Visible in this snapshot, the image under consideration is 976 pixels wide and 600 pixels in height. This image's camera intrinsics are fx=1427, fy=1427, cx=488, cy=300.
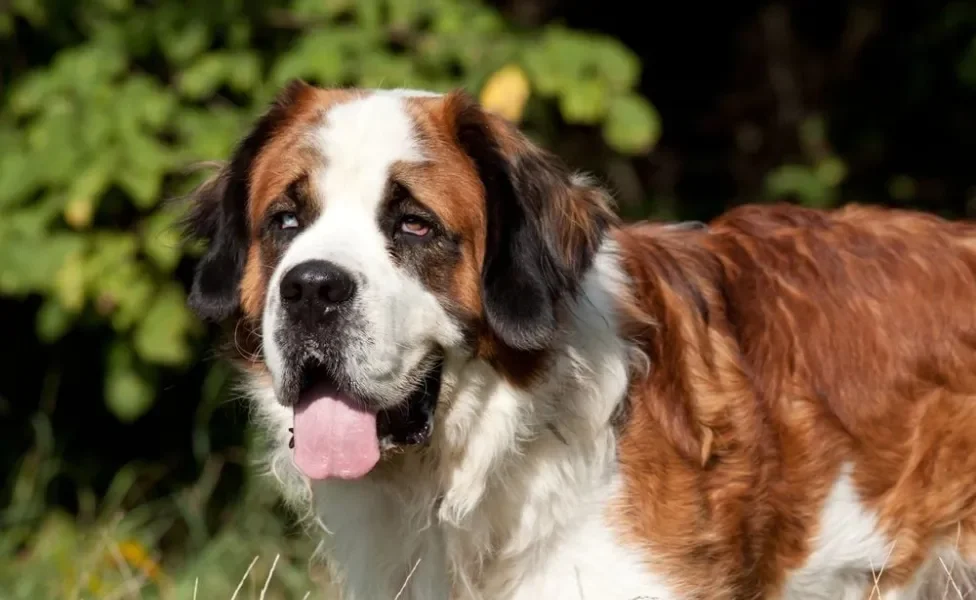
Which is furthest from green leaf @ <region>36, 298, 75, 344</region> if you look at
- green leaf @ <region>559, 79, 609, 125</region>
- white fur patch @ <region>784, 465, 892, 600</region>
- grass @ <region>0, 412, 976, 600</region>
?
white fur patch @ <region>784, 465, 892, 600</region>

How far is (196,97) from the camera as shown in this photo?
5449 millimetres

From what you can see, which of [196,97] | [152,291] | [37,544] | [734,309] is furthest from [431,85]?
[37,544]

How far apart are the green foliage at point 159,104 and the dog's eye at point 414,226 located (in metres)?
1.75

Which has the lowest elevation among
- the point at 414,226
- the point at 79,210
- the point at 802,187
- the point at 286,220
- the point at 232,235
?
the point at 802,187

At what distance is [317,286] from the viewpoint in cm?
325

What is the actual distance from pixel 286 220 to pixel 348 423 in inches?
21.8

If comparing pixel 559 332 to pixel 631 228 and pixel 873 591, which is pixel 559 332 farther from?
pixel 873 591

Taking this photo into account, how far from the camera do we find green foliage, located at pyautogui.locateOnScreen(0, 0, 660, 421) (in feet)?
16.9

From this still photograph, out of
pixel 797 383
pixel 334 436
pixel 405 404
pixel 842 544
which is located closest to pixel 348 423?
pixel 334 436

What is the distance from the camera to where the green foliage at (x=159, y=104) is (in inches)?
203

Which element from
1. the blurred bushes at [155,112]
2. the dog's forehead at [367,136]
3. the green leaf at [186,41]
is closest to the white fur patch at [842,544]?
the dog's forehead at [367,136]

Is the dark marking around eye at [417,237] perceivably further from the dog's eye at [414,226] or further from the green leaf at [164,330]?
the green leaf at [164,330]

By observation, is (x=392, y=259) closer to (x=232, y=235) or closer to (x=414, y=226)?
(x=414, y=226)

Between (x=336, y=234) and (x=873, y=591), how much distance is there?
1.89 meters
